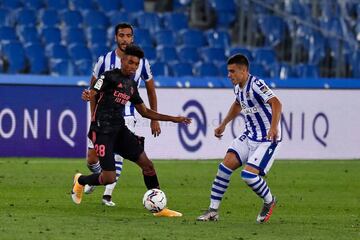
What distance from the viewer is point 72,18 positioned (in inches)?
1027

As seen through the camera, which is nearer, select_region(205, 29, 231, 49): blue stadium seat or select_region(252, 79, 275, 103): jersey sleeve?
select_region(252, 79, 275, 103): jersey sleeve

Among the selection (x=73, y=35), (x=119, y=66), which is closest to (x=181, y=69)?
(x=73, y=35)

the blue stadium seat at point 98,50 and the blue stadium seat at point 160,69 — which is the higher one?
the blue stadium seat at point 98,50

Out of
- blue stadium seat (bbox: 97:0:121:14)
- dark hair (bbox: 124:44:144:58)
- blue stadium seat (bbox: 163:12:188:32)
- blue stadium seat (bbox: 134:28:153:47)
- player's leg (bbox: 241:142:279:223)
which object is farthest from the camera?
blue stadium seat (bbox: 163:12:188:32)

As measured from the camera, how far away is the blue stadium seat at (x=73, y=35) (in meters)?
25.7

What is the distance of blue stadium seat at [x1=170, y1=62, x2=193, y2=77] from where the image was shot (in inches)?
1014

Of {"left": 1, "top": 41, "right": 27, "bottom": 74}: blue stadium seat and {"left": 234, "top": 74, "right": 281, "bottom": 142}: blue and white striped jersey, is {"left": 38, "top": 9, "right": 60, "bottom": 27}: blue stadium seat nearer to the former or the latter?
{"left": 1, "top": 41, "right": 27, "bottom": 74}: blue stadium seat

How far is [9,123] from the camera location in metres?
20.3

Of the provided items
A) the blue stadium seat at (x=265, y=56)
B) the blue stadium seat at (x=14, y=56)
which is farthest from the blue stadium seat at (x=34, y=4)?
the blue stadium seat at (x=265, y=56)

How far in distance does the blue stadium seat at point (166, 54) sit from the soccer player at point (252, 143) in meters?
13.6

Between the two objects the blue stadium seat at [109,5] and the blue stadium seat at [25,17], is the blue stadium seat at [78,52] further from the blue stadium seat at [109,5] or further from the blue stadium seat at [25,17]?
the blue stadium seat at [109,5]

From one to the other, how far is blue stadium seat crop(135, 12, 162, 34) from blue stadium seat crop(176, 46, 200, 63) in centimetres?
104

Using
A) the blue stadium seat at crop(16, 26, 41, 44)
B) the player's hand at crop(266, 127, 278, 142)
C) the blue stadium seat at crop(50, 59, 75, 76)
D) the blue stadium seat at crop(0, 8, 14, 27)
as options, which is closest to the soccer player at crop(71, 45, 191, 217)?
the player's hand at crop(266, 127, 278, 142)

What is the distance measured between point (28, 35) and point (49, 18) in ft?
3.17
